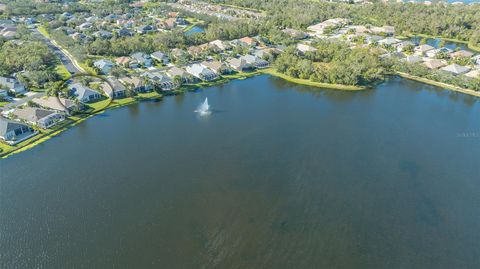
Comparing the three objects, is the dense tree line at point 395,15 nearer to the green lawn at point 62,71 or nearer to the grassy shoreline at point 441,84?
the grassy shoreline at point 441,84

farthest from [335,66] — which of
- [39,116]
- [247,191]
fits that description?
[39,116]

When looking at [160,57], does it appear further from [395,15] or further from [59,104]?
[395,15]

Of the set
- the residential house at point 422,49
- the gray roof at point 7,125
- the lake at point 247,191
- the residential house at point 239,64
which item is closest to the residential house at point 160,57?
the residential house at point 239,64

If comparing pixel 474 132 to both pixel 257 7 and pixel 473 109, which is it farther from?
pixel 257 7

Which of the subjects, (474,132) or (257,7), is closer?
(474,132)

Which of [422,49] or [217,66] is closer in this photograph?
[217,66]

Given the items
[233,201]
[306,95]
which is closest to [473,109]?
[306,95]
